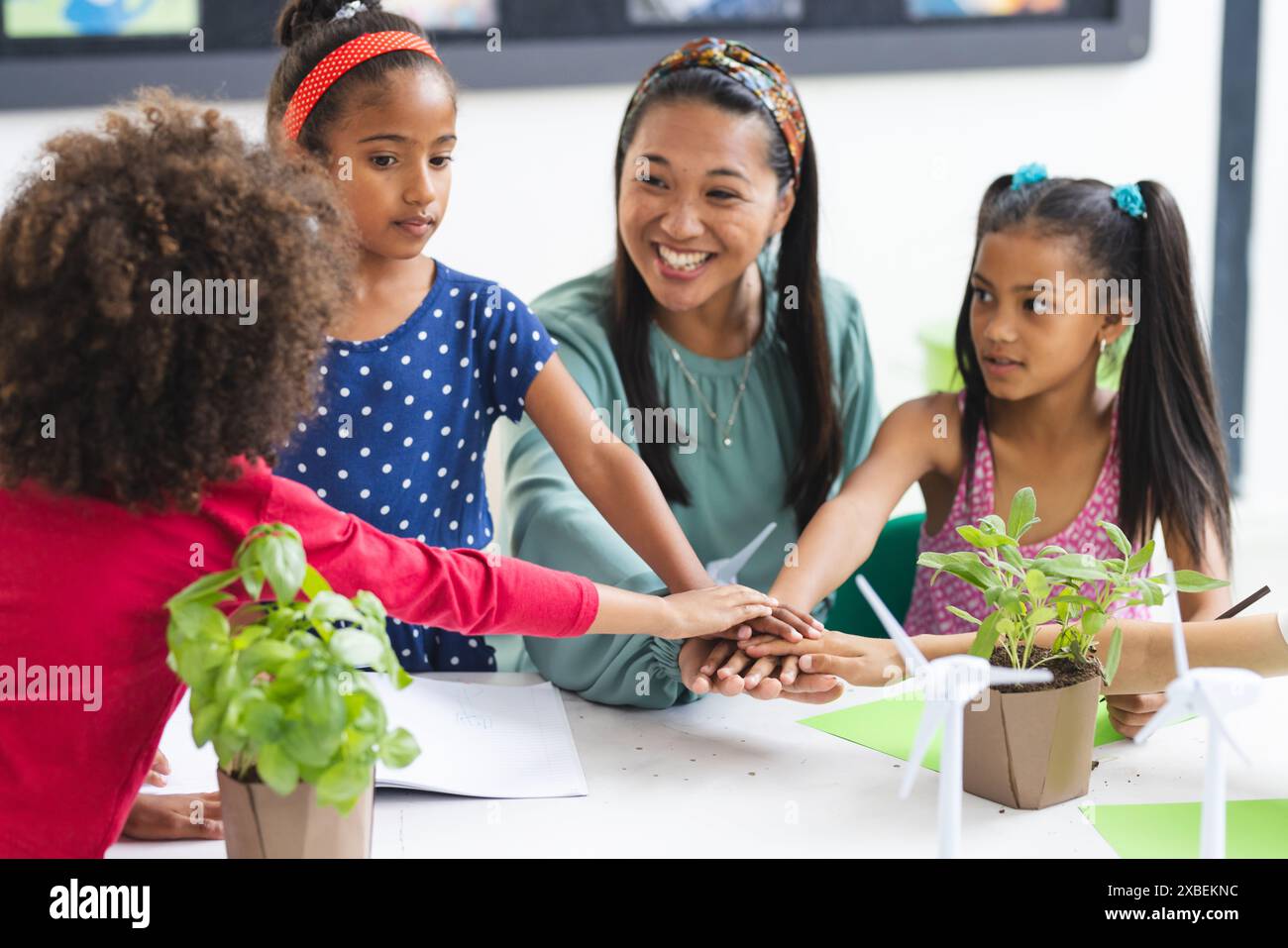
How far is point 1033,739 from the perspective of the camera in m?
1.05

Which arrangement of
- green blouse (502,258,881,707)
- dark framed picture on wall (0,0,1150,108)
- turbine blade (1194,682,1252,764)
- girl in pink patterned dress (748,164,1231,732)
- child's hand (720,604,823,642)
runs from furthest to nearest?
dark framed picture on wall (0,0,1150,108), green blouse (502,258,881,707), girl in pink patterned dress (748,164,1231,732), child's hand (720,604,823,642), turbine blade (1194,682,1252,764)

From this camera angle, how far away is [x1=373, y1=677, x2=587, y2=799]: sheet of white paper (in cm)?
110

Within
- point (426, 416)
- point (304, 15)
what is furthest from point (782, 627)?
point (304, 15)

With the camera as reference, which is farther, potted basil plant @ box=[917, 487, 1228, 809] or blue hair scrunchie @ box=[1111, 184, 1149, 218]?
blue hair scrunchie @ box=[1111, 184, 1149, 218]

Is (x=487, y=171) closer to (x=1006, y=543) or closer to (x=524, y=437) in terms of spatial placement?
(x=524, y=437)

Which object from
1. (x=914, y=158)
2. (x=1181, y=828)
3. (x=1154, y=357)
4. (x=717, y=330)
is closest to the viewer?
(x=1181, y=828)

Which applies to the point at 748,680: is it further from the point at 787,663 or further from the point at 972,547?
the point at 972,547

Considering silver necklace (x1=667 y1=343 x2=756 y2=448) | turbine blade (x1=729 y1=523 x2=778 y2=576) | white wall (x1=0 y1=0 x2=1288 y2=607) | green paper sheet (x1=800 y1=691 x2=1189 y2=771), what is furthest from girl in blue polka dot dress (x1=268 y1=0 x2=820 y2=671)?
white wall (x1=0 y1=0 x2=1288 y2=607)

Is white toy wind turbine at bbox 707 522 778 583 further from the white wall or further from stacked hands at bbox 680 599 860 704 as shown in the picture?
the white wall

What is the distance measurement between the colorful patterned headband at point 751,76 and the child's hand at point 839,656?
0.72m

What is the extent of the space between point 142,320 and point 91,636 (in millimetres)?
226

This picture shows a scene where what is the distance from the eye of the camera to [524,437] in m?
1.69

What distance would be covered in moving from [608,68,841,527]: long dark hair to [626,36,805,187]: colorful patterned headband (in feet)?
0.08
